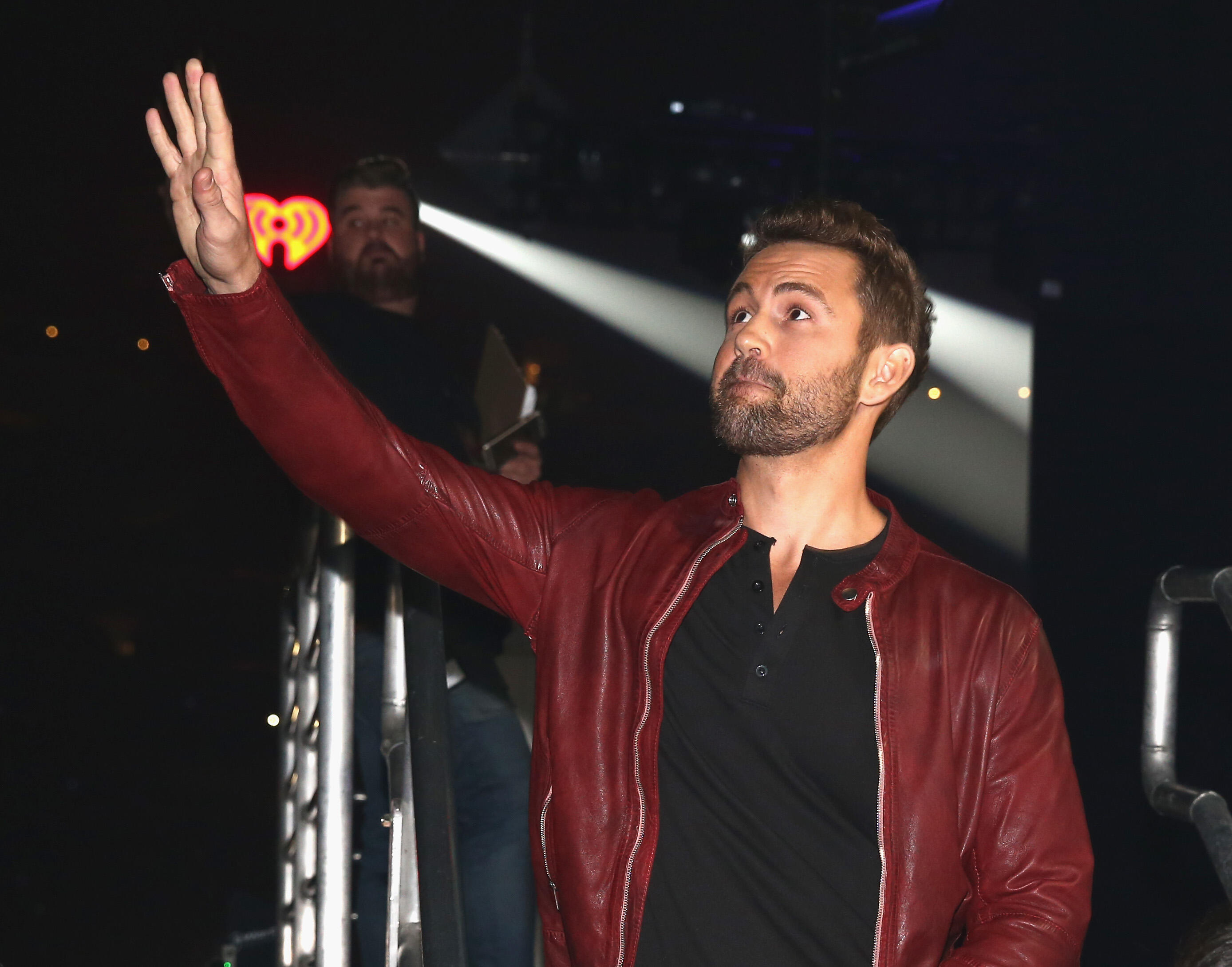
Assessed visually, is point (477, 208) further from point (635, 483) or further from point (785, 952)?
point (785, 952)

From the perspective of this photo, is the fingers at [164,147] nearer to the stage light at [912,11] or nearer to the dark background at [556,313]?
the dark background at [556,313]

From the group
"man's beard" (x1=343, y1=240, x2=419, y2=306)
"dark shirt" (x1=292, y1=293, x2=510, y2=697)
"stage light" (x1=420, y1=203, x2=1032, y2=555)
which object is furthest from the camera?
"stage light" (x1=420, y1=203, x2=1032, y2=555)

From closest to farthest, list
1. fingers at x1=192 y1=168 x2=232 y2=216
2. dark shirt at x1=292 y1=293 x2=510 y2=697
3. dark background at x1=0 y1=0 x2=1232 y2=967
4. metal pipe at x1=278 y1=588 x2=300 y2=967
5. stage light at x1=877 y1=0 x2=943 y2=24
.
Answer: fingers at x1=192 y1=168 x2=232 y2=216 < metal pipe at x1=278 y1=588 x2=300 y2=967 < dark shirt at x1=292 y1=293 x2=510 y2=697 < dark background at x1=0 y1=0 x2=1232 y2=967 < stage light at x1=877 y1=0 x2=943 y2=24

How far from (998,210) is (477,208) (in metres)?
5.39

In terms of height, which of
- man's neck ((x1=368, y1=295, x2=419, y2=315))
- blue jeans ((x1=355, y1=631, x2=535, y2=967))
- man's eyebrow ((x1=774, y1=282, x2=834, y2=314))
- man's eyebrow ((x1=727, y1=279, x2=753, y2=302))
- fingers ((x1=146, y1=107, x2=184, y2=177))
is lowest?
blue jeans ((x1=355, y1=631, x2=535, y2=967))

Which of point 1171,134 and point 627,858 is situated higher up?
point 1171,134

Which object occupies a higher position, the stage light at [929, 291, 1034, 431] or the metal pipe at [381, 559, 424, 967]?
the stage light at [929, 291, 1034, 431]

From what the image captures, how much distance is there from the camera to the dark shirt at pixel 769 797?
154 centimetres

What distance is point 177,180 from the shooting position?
1.45 metres

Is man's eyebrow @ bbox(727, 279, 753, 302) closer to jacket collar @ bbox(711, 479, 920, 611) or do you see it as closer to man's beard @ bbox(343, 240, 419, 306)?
jacket collar @ bbox(711, 479, 920, 611)

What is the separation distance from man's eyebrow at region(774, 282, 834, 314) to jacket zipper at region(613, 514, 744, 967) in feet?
1.17

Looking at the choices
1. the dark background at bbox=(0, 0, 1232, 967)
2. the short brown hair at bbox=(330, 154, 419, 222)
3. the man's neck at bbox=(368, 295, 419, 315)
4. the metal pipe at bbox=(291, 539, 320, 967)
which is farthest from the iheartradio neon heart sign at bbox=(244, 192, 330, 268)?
the metal pipe at bbox=(291, 539, 320, 967)

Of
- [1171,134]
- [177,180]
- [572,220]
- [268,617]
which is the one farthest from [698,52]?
[177,180]

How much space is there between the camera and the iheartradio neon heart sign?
7.46 m
